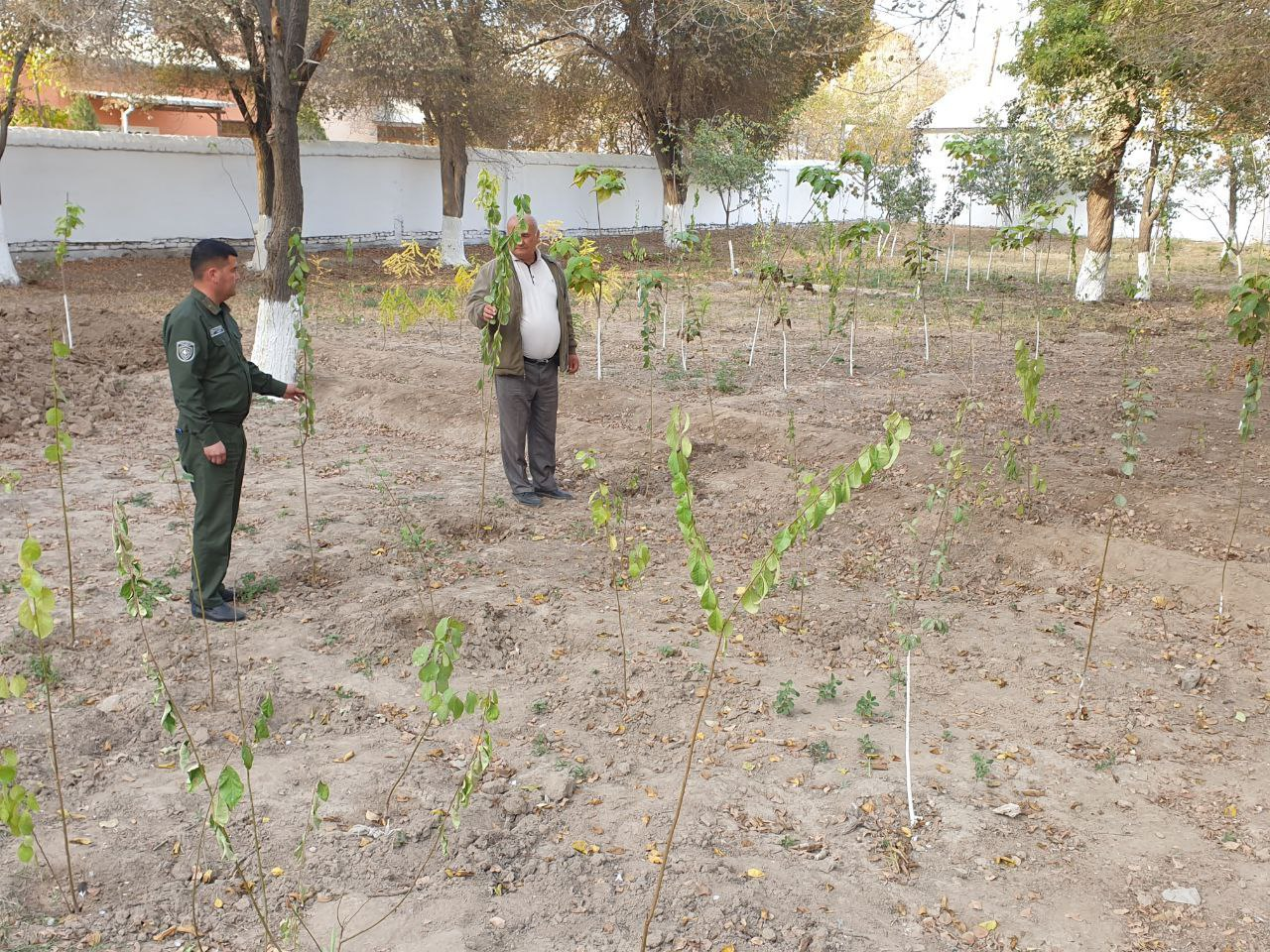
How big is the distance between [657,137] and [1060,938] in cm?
2320

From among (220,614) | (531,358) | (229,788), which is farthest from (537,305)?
(229,788)

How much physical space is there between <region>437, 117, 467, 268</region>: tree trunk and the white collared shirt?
1379cm

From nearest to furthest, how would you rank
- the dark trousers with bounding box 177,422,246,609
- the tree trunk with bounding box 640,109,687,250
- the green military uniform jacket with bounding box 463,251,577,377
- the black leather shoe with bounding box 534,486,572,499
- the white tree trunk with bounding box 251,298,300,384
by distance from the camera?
1. the dark trousers with bounding box 177,422,246,609
2. the green military uniform jacket with bounding box 463,251,577,377
3. the black leather shoe with bounding box 534,486,572,499
4. the white tree trunk with bounding box 251,298,300,384
5. the tree trunk with bounding box 640,109,687,250

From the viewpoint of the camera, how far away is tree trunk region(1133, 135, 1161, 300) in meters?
14.9

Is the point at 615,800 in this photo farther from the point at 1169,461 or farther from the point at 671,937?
the point at 1169,461

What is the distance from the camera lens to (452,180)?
19984mm

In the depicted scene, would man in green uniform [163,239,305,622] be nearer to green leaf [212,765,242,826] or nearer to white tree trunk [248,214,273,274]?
green leaf [212,765,242,826]

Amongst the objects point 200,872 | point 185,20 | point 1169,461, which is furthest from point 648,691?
point 185,20

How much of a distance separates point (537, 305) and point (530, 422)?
2.55 feet

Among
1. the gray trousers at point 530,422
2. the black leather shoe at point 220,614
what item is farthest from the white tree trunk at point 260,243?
the black leather shoe at point 220,614

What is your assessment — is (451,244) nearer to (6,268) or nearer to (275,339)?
(6,268)

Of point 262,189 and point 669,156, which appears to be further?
point 669,156

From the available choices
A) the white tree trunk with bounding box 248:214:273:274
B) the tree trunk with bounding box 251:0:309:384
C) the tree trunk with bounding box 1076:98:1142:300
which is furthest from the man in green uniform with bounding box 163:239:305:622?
the tree trunk with bounding box 1076:98:1142:300

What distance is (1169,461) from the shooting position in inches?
289
